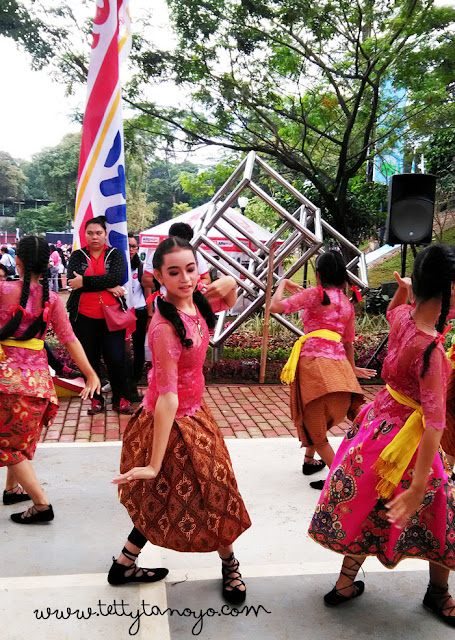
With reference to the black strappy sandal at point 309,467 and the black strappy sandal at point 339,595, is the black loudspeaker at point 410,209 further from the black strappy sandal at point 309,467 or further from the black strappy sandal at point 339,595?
the black strappy sandal at point 339,595

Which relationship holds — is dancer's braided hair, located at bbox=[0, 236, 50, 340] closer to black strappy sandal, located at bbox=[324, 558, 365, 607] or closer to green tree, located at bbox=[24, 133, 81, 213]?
black strappy sandal, located at bbox=[324, 558, 365, 607]

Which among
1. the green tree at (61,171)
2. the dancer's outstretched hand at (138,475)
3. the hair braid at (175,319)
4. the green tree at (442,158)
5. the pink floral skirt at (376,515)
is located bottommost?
the pink floral skirt at (376,515)

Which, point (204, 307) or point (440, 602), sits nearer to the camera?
point (440, 602)

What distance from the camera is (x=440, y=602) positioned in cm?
249

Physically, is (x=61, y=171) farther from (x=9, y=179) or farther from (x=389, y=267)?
(x=389, y=267)

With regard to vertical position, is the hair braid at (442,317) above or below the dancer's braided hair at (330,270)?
below

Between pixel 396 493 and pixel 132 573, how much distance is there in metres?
1.27

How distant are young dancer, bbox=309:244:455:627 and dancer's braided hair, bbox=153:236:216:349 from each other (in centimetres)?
81

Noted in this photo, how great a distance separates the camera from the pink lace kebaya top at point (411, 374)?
210cm

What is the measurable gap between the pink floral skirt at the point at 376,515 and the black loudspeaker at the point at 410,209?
5875 millimetres

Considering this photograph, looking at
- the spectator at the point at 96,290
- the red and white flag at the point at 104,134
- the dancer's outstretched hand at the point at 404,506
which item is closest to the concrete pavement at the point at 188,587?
the dancer's outstretched hand at the point at 404,506

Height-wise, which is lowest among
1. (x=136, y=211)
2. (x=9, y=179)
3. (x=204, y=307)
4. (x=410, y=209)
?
(x=204, y=307)

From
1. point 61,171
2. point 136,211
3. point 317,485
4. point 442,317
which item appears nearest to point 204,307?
point 442,317

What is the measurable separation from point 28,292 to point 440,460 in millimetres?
2227
